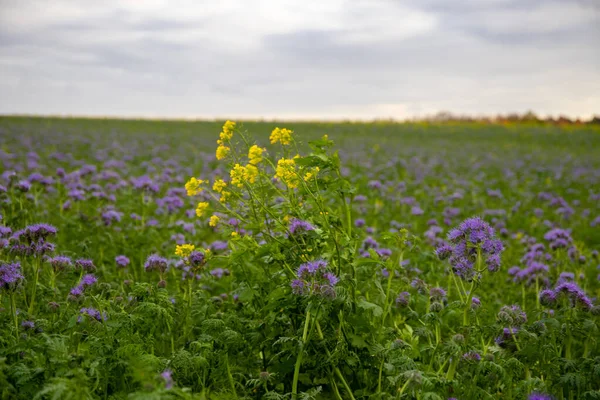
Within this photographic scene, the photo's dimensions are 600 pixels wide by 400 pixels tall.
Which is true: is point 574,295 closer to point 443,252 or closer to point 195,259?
point 443,252

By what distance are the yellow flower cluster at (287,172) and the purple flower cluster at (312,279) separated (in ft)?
1.89

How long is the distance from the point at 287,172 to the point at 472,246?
1.15 meters

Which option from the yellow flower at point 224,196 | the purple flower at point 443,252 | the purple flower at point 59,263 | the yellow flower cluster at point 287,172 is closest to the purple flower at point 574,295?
the purple flower at point 443,252

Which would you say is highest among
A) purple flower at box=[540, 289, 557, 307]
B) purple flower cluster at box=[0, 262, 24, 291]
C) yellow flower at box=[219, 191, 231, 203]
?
yellow flower at box=[219, 191, 231, 203]

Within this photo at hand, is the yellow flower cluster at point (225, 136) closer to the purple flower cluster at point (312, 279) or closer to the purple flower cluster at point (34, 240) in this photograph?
the purple flower cluster at point (312, 279)

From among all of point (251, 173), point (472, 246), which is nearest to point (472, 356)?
point (472, 246)

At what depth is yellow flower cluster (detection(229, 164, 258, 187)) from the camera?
131 inches

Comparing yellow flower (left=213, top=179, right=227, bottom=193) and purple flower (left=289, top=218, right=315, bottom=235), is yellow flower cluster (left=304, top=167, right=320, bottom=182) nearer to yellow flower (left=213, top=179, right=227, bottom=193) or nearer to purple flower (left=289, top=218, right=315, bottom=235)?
purple flower (left=289, top=218, right=315, bottom=235)

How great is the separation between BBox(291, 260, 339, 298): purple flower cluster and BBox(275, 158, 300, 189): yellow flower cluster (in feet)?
1.89

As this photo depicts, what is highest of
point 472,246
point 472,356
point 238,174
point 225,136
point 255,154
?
point 225,136

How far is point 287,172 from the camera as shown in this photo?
3.36m

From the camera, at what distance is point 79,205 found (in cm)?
781

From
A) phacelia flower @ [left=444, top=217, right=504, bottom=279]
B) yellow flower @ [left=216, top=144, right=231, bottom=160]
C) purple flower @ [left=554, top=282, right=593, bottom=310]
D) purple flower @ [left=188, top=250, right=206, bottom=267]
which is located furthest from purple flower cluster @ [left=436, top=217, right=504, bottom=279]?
purple flower @ [left=188, top=250, right=206, bottom=267]

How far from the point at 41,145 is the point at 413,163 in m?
11.3
